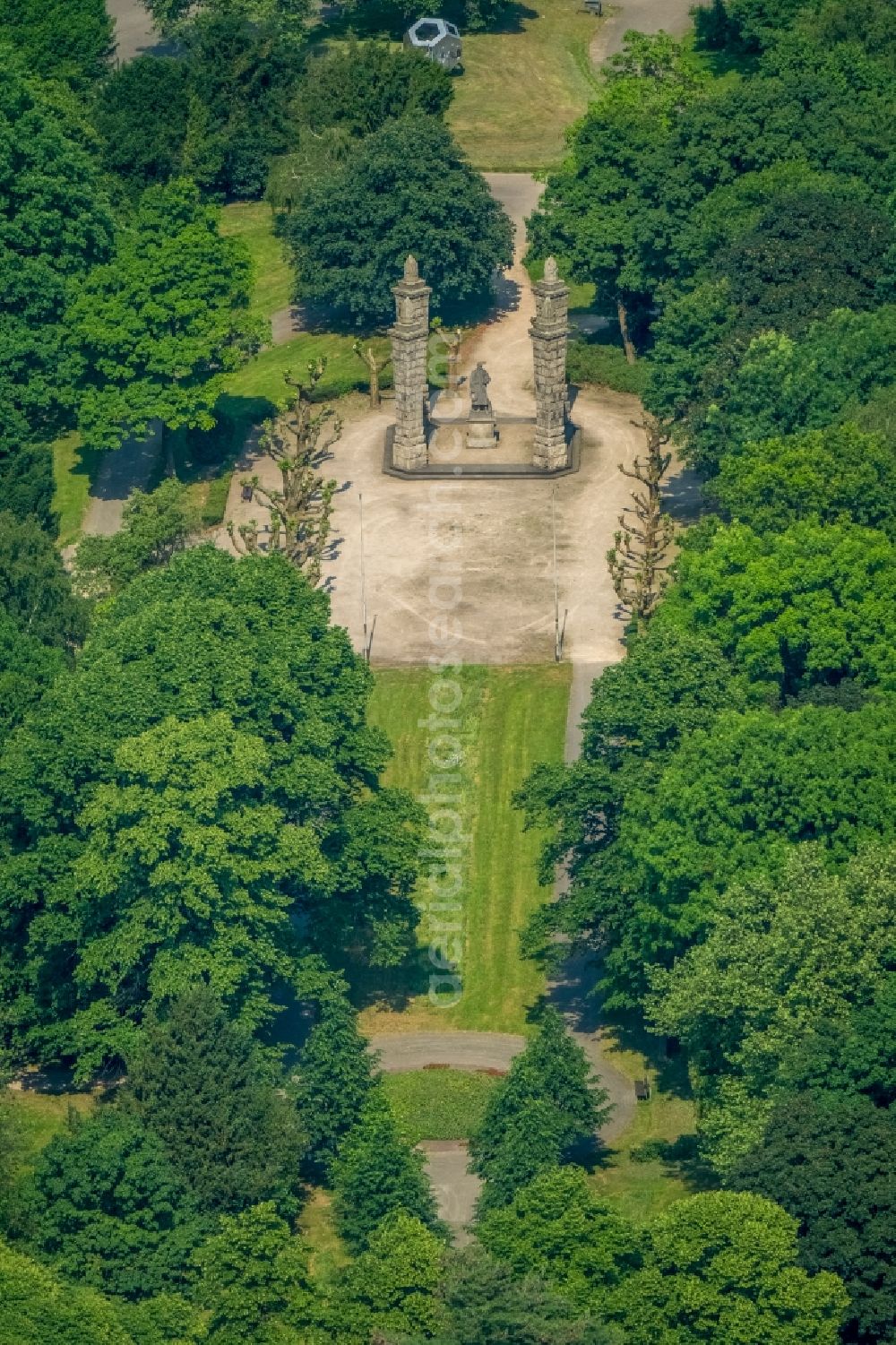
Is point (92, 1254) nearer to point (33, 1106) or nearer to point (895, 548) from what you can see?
point (33, 1106)

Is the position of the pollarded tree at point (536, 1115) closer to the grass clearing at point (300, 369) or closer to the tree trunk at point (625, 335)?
the grass clearing at point (300, 369)

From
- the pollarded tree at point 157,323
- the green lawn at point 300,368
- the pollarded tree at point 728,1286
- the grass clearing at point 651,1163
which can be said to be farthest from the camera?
the green lawn at point 300,368

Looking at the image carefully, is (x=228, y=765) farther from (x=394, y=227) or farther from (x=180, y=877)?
(x=394, y=227)

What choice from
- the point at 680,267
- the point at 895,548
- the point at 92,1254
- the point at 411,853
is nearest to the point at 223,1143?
the point at 92,1254

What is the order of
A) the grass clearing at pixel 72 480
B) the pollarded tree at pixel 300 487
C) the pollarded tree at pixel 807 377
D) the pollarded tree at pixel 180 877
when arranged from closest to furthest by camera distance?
the pollarded tree at pixel 180 877, the pollarded tree at pixel 807 377, the pollarded tree at pixel 300 487, the grass clearing at pixel 72 480

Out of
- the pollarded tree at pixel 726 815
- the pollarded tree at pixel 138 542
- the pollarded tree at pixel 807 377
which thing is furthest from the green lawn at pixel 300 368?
the pollarded tree at pixel 726 815

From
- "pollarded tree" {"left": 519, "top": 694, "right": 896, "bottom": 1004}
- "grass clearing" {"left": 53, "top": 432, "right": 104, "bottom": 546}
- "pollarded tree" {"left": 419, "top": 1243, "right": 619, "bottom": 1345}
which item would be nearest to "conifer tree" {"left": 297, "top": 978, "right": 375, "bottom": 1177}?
"pollarded tree" {"left": 519, "top": 694, "right": 896, "bottom": 1004}
